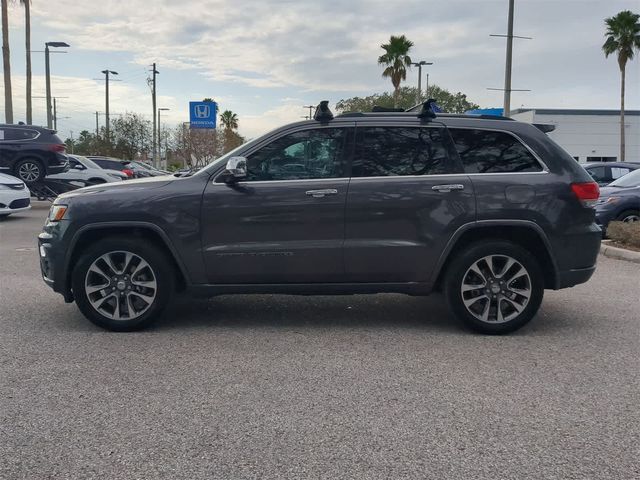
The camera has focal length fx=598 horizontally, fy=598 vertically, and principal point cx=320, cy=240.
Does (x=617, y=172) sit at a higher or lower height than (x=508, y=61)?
lower

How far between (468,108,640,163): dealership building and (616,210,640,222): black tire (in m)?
43.1

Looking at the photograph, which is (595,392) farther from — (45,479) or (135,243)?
(135,243)

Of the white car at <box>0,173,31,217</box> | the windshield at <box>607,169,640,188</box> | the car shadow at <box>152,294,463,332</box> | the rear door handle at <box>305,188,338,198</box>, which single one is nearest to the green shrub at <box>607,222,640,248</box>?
the windshield at <box>607,169,640,188</box>

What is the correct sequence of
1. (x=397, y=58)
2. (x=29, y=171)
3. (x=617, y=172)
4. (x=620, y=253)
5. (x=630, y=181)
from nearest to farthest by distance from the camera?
(x=620, y=253)
(x=630, y=181)
(x=617, y=172)
(x=29, y=171)
(x=397, y=58)

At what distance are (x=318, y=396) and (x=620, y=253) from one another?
7.61 metres

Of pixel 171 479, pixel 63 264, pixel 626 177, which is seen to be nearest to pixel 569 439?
pixel 171 479

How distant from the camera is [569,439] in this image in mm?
3336

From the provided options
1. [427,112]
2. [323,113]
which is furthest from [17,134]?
[427,112]

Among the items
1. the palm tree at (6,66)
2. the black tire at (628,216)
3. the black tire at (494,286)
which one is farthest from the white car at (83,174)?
the black tire at (494,286)

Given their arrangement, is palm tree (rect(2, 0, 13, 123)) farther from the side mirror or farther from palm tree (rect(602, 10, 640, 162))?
palm tree (rect(602, 10, 640, 162))

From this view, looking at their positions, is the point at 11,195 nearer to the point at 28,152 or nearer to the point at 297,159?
the point at 28,152

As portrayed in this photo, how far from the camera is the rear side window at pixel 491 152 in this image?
17.5ft

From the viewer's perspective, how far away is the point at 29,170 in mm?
17250

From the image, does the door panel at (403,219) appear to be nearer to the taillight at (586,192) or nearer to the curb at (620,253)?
the taillight at (586,192)
